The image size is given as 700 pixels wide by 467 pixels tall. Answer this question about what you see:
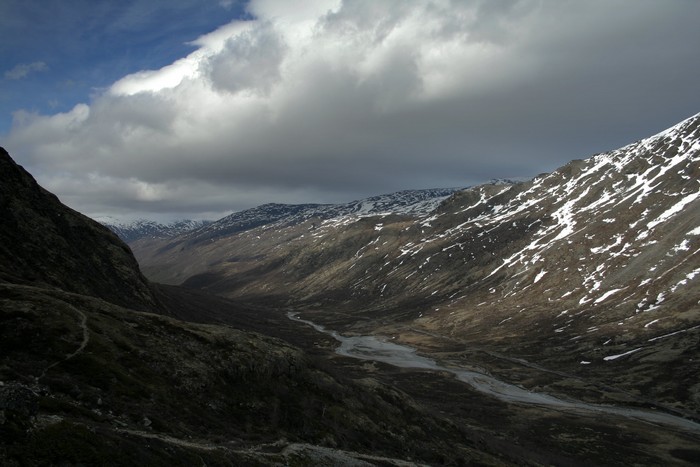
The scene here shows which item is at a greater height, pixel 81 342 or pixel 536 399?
pixel 81 342

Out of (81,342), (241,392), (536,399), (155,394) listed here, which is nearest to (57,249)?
(81,342)

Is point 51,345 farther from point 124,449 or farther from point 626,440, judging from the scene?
point 626,440

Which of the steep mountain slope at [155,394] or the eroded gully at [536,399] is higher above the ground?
the steep mountain slope at [155,394]

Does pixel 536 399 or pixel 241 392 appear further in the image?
pixel 536 399

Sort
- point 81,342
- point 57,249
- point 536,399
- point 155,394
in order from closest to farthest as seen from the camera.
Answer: point 155,394 → point 81,342 → point 57,249 → point 536,399

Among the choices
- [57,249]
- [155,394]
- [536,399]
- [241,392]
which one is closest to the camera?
[155,394]

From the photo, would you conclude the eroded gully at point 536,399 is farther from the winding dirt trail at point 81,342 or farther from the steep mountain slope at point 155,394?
the winding dirt trail at point 81,342

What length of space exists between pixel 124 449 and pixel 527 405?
126075 millimetres

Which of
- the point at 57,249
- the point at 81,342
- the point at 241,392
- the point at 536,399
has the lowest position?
the point at 536,399

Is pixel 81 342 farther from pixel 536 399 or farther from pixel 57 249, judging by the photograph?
pixel 536 399

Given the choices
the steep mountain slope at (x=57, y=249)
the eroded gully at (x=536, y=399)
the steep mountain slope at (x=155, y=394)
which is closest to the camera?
the steep mountain slope at (x=155, y=394)

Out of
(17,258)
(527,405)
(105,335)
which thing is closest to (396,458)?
(105,335)

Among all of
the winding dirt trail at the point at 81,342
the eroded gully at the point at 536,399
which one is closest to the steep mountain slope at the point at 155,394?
the winding dirt trail at the point at 81,342

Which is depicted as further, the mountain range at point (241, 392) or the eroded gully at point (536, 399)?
the eroded gully at point (536, 399)
